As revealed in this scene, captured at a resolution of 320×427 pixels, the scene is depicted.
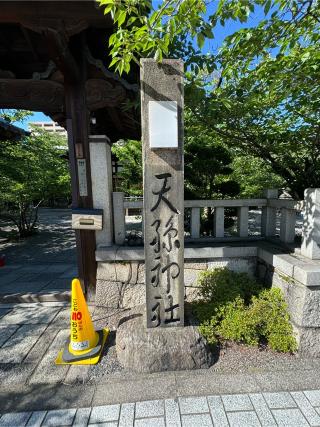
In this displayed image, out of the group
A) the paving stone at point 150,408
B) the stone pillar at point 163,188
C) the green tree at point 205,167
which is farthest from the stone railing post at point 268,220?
the paving stone at point 150,408

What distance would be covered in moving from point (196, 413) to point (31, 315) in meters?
2.80

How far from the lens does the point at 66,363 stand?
273 centimetres

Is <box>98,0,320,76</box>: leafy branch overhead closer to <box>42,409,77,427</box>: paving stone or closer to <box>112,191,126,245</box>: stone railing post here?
<box>112,191,126,245</box>: stone railing post

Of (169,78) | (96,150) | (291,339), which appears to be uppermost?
(169,78)

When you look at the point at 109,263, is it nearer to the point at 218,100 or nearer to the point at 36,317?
the point at 36,317

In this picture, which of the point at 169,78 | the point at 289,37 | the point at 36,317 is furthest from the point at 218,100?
the point at 36,317

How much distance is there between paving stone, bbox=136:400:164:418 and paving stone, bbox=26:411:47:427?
0.82m

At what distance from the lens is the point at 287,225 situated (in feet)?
12.5

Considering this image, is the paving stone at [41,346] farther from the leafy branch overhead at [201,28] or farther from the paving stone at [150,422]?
the leafy branch overhead at [201,28]

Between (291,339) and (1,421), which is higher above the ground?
(291,339)

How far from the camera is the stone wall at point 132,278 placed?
12.3 ft

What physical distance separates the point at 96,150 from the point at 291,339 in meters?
3.59

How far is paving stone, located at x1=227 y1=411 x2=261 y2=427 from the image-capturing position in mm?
2010

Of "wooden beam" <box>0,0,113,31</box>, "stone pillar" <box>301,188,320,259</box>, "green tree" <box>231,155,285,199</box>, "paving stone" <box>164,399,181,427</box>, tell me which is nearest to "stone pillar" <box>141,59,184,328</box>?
"paving stone" <box>164,399,181,427</box>
